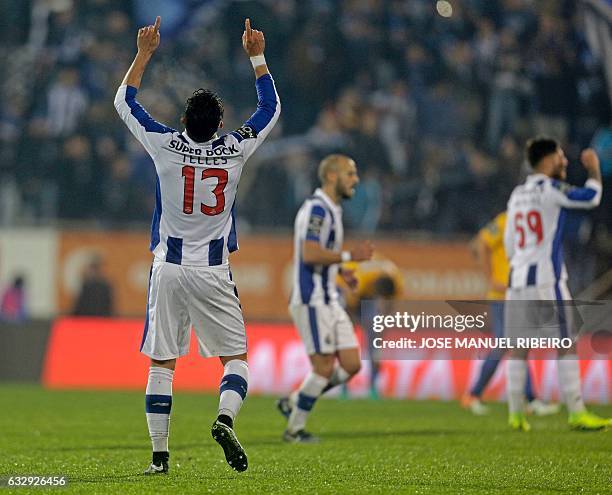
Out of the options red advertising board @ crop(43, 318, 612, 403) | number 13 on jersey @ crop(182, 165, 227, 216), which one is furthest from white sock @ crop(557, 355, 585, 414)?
red advertising board @ crop(43, 318, 612, 403)

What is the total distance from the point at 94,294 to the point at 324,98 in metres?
4.98

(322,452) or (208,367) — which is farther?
(208,367)

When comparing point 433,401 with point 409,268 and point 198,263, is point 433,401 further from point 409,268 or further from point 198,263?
point 198,263

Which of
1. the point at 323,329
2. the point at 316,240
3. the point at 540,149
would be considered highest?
the point at 540,149

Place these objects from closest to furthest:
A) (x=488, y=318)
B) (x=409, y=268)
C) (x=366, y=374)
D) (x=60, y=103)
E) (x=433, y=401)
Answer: (x=488, y=318) → (x=433, y=401) → (x=366, y=374) → (x=409, y=268) → (x=60, y=103)

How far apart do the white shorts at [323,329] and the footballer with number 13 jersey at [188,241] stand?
111 inches

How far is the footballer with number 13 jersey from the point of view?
Answer: 21.0ft

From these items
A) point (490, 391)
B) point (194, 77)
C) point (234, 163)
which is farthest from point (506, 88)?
point (234, 163)

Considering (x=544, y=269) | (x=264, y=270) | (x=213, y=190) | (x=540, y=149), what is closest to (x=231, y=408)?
(x=213, y=190)

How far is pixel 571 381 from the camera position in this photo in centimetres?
955

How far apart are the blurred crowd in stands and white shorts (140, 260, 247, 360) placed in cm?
1109

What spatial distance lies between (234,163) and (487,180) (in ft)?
39.6

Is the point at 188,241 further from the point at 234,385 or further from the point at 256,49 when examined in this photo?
the point at 256,49

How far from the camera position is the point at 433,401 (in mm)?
14305
